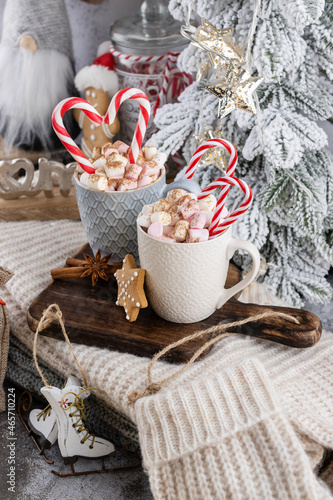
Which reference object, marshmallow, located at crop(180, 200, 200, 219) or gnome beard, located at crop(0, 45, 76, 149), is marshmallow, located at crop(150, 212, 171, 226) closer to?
marshmallow, located at crop(180, 200, 200, 219)

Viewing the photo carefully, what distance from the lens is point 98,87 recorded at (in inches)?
46.4

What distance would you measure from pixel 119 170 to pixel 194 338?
11.1 inches

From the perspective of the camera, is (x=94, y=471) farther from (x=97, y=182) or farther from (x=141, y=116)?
(x=141, y=116)

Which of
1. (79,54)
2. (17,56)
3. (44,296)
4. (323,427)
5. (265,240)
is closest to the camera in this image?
(323,427)

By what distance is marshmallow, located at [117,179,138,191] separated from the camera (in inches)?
30.5

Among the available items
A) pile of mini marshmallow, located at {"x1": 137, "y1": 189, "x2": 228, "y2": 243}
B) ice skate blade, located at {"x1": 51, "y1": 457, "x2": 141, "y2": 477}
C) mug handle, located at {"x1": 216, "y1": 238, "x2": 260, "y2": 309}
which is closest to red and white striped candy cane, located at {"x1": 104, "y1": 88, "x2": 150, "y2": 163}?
pile of mini marshmallow, located at {"x1": 137, "y1": 189, "x2": 228, "y2": 243}

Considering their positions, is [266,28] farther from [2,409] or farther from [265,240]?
[2,409]

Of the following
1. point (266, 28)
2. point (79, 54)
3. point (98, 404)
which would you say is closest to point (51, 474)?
point (98, 404)

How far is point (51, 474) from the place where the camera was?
67 cm

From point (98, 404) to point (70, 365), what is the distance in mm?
74

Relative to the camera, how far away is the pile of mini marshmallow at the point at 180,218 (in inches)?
26.7

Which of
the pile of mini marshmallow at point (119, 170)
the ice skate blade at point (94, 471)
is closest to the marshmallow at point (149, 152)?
the pile of mini marshmallow at point (119, 170)

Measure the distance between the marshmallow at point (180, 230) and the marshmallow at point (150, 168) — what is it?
15 centimetres

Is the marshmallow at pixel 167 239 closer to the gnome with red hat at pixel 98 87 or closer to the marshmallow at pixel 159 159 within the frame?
the marshmallow at pixel 159 159
